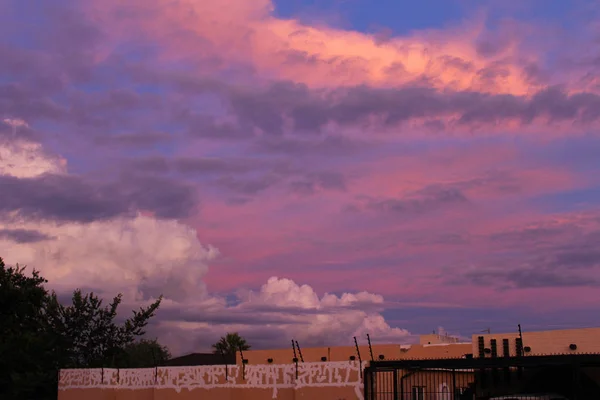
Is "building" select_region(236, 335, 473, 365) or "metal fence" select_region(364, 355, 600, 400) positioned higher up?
"building" select_region(236, 335, 473, 365)

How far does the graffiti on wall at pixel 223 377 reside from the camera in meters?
35.1

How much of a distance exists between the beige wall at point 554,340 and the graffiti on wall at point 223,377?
7.46m

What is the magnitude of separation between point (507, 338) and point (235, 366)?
13.3m

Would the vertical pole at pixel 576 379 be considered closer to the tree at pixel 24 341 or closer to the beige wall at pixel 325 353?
the beige wall at pixel 325 353

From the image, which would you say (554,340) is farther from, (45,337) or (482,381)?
(45,337)

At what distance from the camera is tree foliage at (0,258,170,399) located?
177ft

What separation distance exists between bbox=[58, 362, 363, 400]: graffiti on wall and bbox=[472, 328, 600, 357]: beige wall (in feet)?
24.5

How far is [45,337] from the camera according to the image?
5797cm

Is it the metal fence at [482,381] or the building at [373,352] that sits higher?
the building at [373,352]

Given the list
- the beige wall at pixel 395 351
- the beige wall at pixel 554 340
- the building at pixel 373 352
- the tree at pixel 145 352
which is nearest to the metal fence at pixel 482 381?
the beige wall at pixel 554 340

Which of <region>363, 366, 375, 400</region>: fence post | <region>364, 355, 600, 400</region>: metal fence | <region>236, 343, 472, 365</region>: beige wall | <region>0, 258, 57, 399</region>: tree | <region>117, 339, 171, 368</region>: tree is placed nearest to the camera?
<region>364, 355, 600, 400</region>: metal fence

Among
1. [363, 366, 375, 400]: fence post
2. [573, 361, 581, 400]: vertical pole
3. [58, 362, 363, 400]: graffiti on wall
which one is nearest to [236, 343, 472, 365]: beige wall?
[58, 362, 363, 400]: graffiti on wall

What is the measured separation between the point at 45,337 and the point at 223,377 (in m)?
23.5

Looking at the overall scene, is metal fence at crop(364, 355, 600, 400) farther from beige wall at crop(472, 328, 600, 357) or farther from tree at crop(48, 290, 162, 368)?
tree at crop(48, 290, 162, 368)
